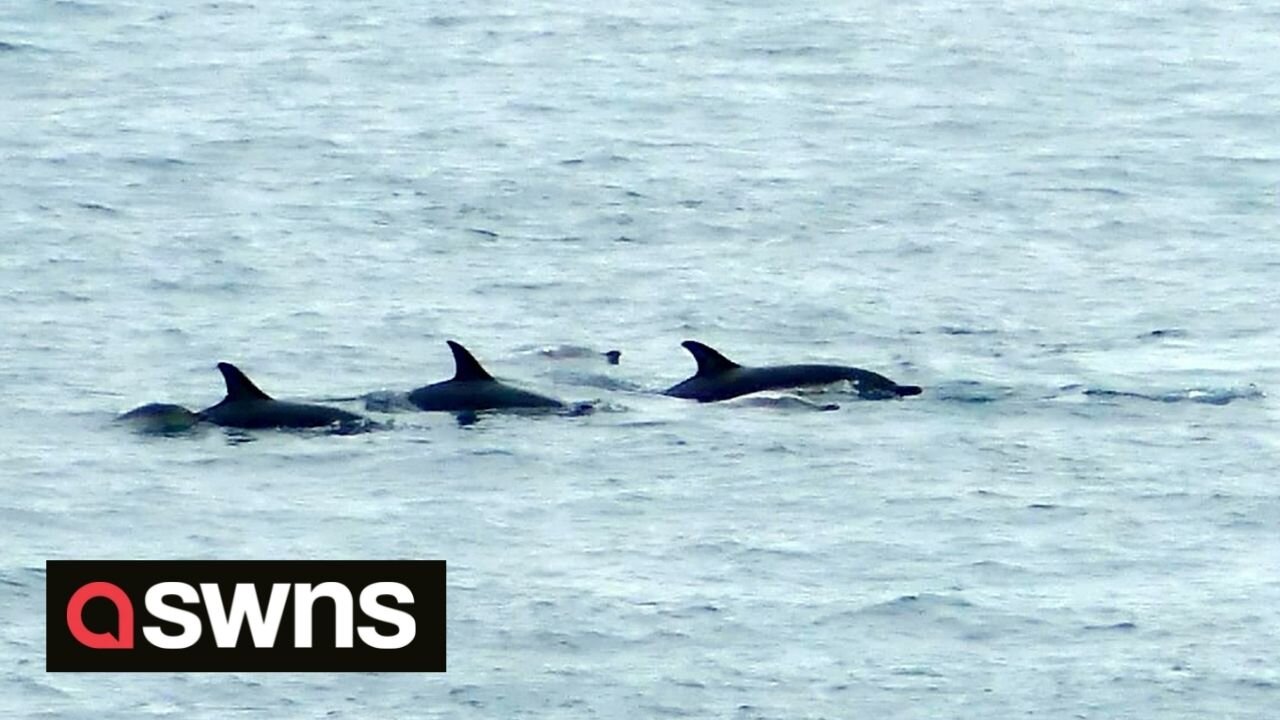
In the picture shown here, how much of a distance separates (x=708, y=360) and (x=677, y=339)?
2465 millimetres

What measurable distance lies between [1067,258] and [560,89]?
40.7 feet

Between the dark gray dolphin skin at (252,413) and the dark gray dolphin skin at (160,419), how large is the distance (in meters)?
0.13

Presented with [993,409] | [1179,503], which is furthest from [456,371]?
[1179,503]

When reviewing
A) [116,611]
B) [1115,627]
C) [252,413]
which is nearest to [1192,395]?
[1115,627]

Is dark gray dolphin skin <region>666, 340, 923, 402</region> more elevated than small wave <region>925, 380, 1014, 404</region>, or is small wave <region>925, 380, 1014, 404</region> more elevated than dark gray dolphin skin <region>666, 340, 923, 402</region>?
dark gray dolphin skin <region>666, 340, 923, 402</region>

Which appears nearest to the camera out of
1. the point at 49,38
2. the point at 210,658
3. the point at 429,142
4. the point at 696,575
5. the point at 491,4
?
the point at 210,658

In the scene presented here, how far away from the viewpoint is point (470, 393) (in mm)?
21688

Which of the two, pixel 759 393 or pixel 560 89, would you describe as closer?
pixel 759 393

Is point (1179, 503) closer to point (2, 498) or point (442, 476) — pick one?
point (442, 476)

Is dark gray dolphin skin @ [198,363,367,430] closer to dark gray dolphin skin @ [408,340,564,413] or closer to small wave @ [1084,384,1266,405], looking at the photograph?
dark gray dolphin skin @ [408,340,564,413]

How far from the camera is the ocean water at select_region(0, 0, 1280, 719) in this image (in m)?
16.5

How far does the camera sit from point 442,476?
19.8 m

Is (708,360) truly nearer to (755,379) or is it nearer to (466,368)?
(755,379)

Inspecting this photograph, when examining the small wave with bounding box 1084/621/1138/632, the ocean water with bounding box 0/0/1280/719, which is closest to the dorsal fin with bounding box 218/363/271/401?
the ocean water with bounding box 0/0/1280/719
